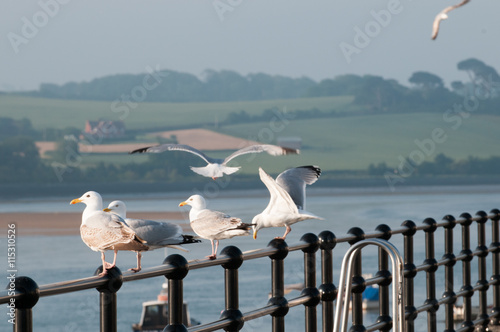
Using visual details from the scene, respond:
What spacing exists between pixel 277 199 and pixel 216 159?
361 millimetres

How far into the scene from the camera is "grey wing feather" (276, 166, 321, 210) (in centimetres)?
318

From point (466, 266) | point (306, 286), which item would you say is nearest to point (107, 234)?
point (306, 286)

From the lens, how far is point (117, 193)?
134875 mm

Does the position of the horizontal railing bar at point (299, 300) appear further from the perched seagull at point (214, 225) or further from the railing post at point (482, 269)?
the railing post at point (482, 269)

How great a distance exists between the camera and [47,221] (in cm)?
13550

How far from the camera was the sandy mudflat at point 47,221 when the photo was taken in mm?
122125

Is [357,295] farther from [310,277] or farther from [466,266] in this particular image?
[466,266]

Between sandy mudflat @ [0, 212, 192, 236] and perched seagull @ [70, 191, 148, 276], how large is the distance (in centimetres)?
11138

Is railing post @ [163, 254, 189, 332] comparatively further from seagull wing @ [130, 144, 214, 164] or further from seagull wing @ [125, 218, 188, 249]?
seagull wing @ [130, 144, 214, 164]

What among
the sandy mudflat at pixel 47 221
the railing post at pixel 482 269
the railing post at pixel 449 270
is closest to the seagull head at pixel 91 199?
the railing post at pixel 449 270

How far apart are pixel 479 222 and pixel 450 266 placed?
2.51 ft

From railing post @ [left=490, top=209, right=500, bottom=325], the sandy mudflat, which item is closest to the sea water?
the sandy mudflat

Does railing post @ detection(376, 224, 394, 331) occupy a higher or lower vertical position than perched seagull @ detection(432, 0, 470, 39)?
lower

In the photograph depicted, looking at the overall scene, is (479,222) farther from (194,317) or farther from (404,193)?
(404,193)
